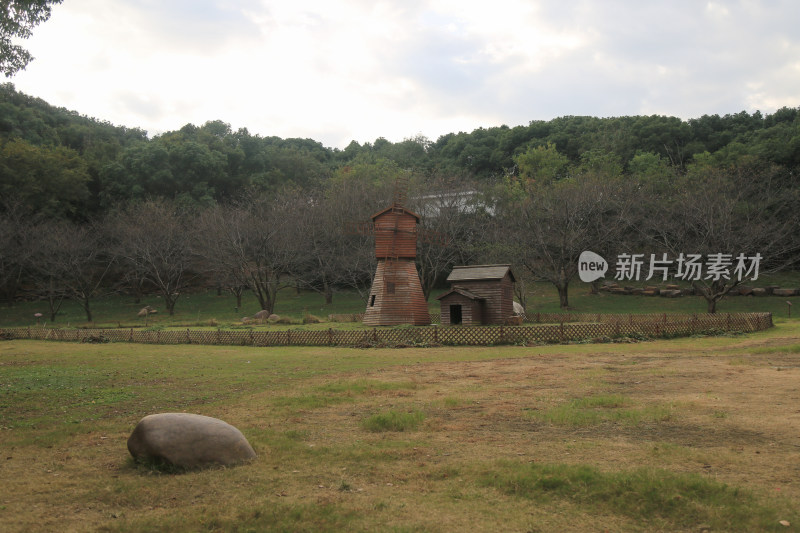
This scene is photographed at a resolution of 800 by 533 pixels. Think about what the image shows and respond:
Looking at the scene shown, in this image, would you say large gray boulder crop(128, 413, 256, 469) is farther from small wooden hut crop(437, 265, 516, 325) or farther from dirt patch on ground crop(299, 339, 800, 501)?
small wooden hut crop(437, 265, 516, 325)

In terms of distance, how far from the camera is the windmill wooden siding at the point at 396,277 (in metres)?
35.7

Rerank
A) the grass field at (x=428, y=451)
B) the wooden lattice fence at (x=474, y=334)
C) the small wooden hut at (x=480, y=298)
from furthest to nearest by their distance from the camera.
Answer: the small wooden hut at (x=480, y=298), the wooden lattice fence at (x=474, y=334), the grass field at (x=428, y=451)

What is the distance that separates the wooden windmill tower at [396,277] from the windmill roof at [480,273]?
101 inches

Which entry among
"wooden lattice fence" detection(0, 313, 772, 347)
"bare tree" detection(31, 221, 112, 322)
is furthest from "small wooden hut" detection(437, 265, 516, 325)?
"bare tree" detection(31, 221, 112, 322)

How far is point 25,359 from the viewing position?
23625 mm

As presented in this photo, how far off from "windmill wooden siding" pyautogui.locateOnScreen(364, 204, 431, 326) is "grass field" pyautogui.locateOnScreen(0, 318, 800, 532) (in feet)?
56.4

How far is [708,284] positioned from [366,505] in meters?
45.1

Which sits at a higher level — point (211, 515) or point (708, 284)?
point (708, 284)

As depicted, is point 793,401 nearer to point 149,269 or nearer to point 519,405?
point 519,405

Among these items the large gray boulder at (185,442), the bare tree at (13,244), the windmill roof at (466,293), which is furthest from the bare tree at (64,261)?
the large gray boulder at (185,442)

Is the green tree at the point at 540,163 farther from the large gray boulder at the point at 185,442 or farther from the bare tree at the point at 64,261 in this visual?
the large gray boulder at the point at 185,442

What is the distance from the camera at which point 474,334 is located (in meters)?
27.2

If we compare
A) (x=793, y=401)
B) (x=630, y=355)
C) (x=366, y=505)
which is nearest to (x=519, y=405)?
(x=793, y=401)

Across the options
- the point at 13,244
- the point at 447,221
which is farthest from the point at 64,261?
the point at 447,221
